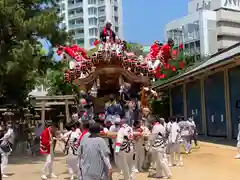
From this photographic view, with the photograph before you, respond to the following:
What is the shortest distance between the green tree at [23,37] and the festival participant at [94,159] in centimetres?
931

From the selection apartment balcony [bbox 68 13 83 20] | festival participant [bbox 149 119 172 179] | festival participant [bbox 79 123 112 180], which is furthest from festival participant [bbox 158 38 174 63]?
apartment balcony [bbox 68 13 83 20]

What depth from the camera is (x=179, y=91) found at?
27.2 metres

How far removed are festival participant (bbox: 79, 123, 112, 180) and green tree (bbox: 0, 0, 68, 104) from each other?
9.31 meters

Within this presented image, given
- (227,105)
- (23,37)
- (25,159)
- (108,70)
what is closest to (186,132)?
(108,70)

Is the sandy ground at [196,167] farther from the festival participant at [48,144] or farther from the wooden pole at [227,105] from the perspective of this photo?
the wooden pole at [227,105]

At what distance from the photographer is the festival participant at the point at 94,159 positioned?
624 centimetres

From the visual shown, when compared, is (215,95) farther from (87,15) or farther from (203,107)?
(87,15)

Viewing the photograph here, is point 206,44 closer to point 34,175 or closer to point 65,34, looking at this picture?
point 65,34

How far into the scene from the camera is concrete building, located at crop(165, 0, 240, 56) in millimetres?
64438

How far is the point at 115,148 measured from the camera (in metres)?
8.99

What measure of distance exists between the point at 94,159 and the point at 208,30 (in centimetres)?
6172

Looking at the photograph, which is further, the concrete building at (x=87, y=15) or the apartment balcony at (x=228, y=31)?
the concrete building at (x=87, y=15)

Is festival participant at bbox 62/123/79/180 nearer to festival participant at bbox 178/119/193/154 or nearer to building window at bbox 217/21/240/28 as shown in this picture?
festival participant at bbox 178/119/193/154

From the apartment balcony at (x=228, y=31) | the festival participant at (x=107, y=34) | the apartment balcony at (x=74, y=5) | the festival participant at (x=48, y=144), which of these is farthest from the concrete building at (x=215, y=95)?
the apartment balcony at (x=74, y=5)
